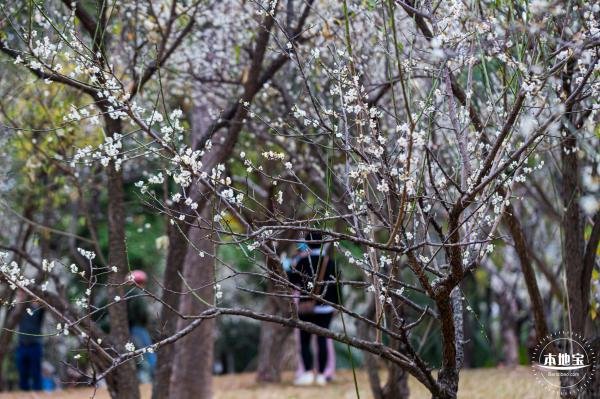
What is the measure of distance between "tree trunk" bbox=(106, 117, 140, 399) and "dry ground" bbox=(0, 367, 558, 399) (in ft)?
10.1

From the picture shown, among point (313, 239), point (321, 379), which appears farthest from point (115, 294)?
point (321, 379)

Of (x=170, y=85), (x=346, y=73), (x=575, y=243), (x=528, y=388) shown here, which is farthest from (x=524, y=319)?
(x=346, y=73)

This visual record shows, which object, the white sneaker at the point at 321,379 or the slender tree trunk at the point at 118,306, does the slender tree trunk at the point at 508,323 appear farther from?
the slender tree trunk at the point at 118,306

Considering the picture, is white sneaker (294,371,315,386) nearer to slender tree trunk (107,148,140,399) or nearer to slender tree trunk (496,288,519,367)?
slender tree trunk (107,148,140,399)

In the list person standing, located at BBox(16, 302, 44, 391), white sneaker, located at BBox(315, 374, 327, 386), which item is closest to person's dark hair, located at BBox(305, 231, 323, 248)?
white sneaker, located at BBox(315, 374, 327, 386)

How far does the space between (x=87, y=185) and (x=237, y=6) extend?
269cm

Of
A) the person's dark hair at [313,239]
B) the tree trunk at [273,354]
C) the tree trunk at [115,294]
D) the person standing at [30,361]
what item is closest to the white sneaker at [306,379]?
the tree trunk at [273,354]

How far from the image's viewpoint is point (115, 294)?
7.35 metres

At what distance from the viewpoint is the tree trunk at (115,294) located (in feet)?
23.9

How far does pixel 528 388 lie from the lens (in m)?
9.93

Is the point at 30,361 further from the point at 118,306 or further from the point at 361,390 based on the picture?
the point at 118,306

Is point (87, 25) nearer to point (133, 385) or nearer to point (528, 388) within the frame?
point (133, 385)

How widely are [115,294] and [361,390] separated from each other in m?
5.10

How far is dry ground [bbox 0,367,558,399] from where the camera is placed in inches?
388
